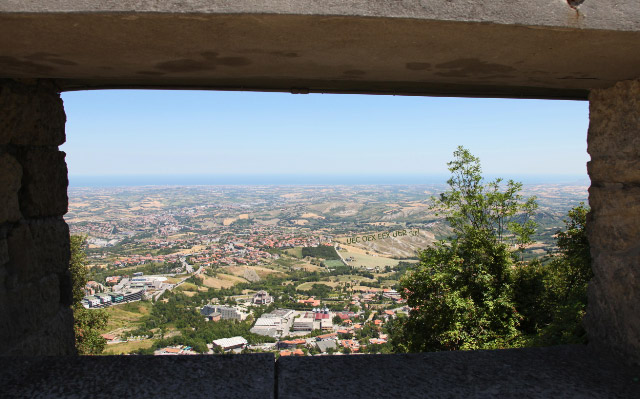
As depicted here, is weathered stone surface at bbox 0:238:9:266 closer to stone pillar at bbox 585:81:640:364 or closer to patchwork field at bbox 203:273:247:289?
stone pillar at bbox 585:81:640:364

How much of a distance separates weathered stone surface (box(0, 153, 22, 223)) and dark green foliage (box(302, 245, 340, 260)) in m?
34.2

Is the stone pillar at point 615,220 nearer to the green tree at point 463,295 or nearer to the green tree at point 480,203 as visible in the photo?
the green tree at point 463,295

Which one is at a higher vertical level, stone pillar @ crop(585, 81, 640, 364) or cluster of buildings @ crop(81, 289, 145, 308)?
stone pillar @ crop(585, 81, 640, 364)

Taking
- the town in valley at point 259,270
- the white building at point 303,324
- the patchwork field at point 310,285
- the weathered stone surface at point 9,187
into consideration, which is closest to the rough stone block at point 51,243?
the weathered stone surface at point 9,187

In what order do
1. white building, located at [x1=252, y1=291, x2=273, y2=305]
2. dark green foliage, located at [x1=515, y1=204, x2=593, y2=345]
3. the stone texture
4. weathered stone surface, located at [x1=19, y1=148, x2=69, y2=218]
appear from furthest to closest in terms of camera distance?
white building, located at [x1=252, y1=291, x2=273, y2=305] → dark green foliage, located at [x1=515, y1=204, x2=593, y2=345] → weathered stone surface, located at [x1=19, y1=148, x2=69, y2=218] → the stone texture

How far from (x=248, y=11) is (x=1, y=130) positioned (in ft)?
4.77

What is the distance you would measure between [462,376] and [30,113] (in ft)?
7.26

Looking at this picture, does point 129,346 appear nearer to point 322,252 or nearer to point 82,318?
point 82,318

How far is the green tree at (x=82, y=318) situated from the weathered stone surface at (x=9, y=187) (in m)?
8.79

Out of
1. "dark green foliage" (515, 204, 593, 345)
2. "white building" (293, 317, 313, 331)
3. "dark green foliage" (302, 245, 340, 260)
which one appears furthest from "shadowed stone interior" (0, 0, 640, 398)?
"dark green foliage" (302, 245, 340, 260)

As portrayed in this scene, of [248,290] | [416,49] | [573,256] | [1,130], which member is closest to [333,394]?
[416,49]

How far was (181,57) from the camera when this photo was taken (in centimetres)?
136

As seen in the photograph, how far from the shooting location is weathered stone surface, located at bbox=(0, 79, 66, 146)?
1756mm

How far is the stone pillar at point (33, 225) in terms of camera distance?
5.60ft
